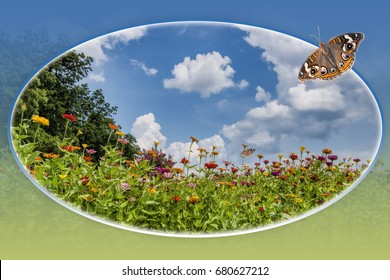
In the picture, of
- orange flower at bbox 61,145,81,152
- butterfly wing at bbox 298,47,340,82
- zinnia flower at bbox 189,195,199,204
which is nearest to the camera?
zinnia flower at bbox 189,195,199,204

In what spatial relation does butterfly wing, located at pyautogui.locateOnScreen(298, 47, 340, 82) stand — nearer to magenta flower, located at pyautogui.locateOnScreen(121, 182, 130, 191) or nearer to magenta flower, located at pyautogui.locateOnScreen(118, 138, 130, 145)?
magenta flower, located at pyautogui.locateOnScreen(118, 138, 130, 145)

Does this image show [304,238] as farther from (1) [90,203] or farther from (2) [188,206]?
(1) [90,203]

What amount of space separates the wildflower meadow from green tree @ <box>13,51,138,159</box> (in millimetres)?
51

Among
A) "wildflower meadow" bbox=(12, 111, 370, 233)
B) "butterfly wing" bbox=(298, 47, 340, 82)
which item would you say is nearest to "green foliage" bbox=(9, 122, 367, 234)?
"wildflower meadow" bbox=(12, 111, 370, 233)

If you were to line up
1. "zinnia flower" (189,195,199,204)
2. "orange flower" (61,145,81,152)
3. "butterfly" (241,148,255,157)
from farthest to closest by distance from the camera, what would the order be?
"butterfly" (241,148,255,157) < "orange flower" (61,145,81,152) < "zinnia flower" (189,195,199,204)

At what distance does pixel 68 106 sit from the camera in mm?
4922

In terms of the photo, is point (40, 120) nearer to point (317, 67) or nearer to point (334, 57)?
point (317, 67)

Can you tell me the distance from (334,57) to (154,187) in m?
2.00

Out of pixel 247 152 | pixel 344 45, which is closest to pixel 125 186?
pixel 247 152

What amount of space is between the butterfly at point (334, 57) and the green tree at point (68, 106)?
178 cm

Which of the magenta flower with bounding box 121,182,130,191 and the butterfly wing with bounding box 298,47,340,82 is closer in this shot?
the magenta flower with bounding box 121,182,130,191

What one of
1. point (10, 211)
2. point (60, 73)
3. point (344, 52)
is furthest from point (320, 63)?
point (10, 211)

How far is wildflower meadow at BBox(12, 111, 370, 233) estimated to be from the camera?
4.54 m
